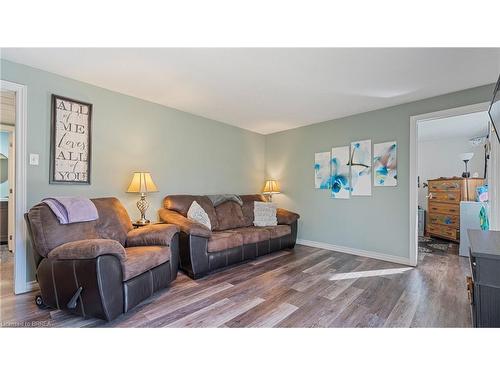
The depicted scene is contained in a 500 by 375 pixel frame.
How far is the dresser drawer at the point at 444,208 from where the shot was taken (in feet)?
14.4

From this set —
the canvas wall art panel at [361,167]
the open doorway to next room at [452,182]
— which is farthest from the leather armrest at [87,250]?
the open doorway to next room at [452,182]

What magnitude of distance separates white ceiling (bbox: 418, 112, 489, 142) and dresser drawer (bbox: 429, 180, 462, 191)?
1031 millimetres

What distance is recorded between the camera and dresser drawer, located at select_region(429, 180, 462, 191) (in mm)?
4371

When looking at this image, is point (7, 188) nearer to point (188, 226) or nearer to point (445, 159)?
point (188, 226)

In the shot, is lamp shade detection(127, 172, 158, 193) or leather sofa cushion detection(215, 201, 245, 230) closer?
lamp shade detection(127, 172, 158, 193)

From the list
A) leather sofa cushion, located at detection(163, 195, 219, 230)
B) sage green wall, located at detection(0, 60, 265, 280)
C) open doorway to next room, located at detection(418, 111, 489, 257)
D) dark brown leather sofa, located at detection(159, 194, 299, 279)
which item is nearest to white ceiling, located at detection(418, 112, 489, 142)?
open doorway to next room, located at detection(418, 111, 489, 257)

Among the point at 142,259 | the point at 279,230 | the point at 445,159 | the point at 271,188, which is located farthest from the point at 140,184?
the point at 445,159

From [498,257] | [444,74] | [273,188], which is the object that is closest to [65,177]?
[273,188]

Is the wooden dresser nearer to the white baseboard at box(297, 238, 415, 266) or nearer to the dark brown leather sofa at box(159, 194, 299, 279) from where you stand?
the white baseboard at box(297, 238, 415, 266)

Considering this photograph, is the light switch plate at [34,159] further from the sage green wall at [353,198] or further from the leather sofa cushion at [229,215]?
the sage green wall at [353,198]

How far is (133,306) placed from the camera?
5.97 feet

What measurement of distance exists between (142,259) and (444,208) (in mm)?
5611
